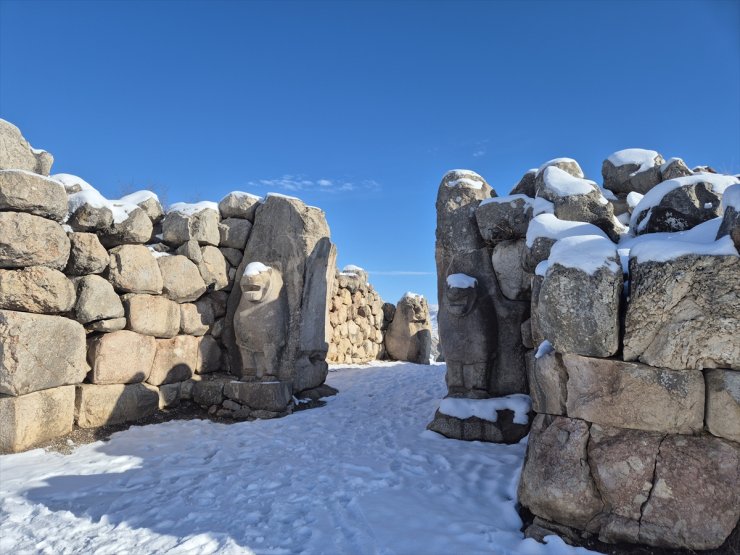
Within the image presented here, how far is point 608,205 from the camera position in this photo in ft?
12.5

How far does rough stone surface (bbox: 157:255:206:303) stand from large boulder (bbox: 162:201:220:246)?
0.41 metres

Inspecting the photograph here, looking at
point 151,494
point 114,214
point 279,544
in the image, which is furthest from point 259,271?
point 279,544

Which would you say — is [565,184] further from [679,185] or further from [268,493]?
[268,493]

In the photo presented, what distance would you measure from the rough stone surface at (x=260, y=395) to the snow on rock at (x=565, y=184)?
4144 mm

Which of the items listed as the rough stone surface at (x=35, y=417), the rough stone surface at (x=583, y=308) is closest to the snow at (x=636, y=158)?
the rough stone surface at (x=583, y=308)

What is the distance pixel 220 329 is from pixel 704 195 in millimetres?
6272

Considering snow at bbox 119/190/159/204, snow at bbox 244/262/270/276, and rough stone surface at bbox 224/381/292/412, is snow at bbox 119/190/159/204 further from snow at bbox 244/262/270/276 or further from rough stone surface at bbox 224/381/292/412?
rough stone surface at bbox 224/381/292/412

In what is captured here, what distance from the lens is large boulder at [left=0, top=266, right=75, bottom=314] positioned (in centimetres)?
458

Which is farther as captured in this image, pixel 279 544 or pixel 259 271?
pixel 259 271

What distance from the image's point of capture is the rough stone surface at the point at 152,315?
5836 mm

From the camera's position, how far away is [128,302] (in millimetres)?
5828

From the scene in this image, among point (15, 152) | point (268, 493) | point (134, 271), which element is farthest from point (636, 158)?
point (15, 152)

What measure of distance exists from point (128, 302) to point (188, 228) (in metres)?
1.48

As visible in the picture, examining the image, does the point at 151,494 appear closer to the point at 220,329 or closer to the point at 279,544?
the point at 279,544
